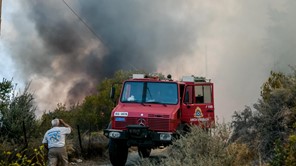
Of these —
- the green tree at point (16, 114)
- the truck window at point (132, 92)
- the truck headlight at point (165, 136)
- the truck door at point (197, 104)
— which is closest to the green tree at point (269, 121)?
the truck headlight at point (165, 136)

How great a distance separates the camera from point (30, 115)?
777 inches

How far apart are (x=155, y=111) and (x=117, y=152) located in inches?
72.7

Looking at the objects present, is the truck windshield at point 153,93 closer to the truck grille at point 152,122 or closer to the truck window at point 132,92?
the truck window at point 132,92

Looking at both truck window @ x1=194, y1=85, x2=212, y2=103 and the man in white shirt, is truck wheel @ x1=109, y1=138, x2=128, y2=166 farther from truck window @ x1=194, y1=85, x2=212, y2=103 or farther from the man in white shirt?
truck window @ x1=194, y1=85, x2=212, y2=103

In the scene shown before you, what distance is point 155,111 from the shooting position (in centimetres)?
1460

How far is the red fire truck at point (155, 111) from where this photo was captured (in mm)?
14250

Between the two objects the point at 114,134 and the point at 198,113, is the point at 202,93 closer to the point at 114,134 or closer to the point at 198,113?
the point at 198,113

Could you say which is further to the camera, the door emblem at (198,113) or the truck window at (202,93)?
the truck window at (202,93)

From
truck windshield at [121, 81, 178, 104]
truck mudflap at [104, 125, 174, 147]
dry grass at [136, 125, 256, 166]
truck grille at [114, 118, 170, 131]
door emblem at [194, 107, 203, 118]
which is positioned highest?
truck windshield at [121, 81, 178, 104]

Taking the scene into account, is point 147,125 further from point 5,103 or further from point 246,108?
point 5,103

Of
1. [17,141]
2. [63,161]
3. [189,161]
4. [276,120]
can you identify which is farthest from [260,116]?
[17,141]

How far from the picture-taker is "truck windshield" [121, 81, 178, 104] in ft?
50.0

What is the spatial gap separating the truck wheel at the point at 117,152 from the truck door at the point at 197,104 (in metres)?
2.17

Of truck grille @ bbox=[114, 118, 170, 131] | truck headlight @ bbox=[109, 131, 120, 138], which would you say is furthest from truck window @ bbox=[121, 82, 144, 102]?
truck headlight @ bbox=[109, 131, 120, 138]
